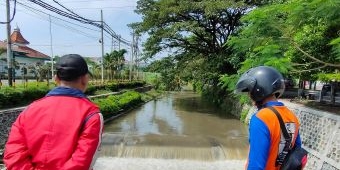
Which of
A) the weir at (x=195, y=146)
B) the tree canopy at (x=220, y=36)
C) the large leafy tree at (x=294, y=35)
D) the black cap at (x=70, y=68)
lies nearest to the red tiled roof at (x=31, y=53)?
the tree canopy at (x=220, y=36)

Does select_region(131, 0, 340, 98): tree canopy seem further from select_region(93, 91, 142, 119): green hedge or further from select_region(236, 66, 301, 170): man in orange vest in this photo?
select_region(236, 66, 301, 170): man in orange vest

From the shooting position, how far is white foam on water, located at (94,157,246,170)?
38.7 ft

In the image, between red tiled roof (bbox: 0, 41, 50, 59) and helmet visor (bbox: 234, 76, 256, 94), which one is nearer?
helmet visor (bbox: 234, 76, 256, 94)

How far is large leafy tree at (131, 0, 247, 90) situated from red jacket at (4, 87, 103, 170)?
68.4 ft

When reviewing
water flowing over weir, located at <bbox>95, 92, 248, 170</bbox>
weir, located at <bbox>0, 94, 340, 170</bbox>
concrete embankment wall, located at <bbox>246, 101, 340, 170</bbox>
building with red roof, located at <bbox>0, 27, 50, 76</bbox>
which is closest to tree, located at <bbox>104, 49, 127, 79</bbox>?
building with red roof, located at <bbox>0, 27, 50, 76</bbox>

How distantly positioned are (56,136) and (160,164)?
999 centimetres

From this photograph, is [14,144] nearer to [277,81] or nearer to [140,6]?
[277,81]

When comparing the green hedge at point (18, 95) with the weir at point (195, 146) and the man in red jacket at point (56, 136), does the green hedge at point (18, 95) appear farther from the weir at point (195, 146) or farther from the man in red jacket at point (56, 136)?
the man in red jacket at point (56, 136)

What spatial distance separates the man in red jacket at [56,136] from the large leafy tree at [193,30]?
20840 millimetres

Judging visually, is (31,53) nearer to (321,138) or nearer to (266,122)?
(321,138)

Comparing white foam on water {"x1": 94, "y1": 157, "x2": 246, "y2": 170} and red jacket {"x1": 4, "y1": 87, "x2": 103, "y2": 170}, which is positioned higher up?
red jacket {"x1": 4, "y1": 87, "x2": 103, "y2": 170}

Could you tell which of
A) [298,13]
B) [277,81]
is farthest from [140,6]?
[277,81]

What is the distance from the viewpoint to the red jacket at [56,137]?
224 cm

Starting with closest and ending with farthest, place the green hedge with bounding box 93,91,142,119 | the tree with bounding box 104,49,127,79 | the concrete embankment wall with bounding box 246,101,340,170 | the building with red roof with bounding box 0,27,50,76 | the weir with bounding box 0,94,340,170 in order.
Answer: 1. the concrete embankment wall with bounding box 246,101,340,170
2. the weir with bounding box 0,94,340,170
3. the green hedge with bounding box 93,91,142,119
4. the tree with bounding box 104,49,127,79
5. the building with red roof with bounding box 0,27,50,76
